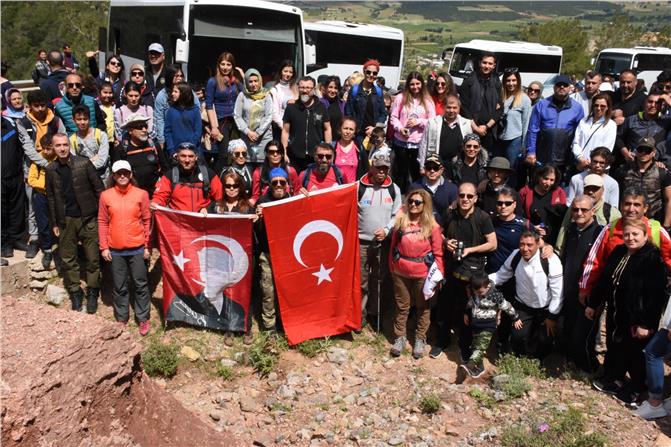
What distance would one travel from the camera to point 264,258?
7.18m

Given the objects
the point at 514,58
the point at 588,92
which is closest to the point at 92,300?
the point at 588,92

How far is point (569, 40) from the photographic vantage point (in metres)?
46.9

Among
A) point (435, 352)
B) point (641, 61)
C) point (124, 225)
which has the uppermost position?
point (641, 61)

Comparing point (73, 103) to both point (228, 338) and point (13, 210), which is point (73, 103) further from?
point (228, 338)

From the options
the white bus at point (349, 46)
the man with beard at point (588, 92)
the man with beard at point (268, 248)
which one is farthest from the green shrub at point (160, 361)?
the white bus at point (349, 46)

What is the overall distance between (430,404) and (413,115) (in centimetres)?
399

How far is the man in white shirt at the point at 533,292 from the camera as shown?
615 cm

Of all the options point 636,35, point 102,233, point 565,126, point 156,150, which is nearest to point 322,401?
point 102,233

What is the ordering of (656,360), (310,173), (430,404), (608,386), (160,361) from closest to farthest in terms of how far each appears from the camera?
(656,360), (430,404), (608,386), (160,361), (310,173)

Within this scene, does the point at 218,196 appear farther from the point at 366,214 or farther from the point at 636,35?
the point at 636,35

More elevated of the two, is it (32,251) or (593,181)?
(593,181)

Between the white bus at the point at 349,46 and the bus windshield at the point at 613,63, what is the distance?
9906 mm

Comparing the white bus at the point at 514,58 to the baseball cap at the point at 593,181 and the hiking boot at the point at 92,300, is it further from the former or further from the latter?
the hiking boot at the point at 92,300

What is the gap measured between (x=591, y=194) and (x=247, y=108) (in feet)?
15.3
